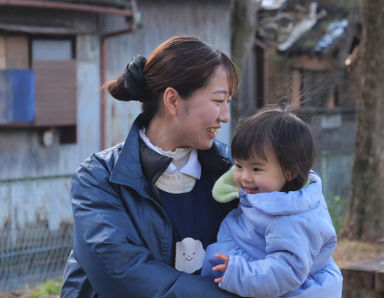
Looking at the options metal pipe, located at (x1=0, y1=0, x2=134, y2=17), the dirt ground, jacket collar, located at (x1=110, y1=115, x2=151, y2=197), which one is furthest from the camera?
metal pipe, located at (x1=0, y1=0, x2=134, y2=17)

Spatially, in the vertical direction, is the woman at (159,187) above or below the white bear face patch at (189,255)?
above

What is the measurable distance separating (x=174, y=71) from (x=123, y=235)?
2.16 feet

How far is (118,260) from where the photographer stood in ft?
7.32

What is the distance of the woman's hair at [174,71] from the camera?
8.23ft

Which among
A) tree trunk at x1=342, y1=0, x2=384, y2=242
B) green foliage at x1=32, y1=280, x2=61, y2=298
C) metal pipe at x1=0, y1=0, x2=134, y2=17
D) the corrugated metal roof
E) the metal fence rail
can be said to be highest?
the corrugated metal roof

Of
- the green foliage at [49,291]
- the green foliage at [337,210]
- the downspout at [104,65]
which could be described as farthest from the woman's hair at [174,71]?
the downspout at [104,65]

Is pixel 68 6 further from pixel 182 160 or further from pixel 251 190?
pixel 251 190

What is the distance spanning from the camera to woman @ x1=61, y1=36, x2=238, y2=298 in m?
2.25

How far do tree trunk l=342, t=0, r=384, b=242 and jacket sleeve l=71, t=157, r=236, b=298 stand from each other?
18.7 ft

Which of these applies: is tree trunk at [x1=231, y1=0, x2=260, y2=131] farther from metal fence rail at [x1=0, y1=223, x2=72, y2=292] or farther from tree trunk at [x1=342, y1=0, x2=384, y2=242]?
metal fence rail at [x1=0, y1=223, x2=72, y2=292]

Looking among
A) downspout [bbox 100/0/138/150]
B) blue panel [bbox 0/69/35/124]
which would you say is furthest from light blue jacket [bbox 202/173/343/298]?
downspout [bbox 100/0/138/150]

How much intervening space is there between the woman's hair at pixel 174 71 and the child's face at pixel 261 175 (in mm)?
341

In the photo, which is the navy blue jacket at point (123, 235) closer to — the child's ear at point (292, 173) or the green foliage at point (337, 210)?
the child's ear at point (292, 173)

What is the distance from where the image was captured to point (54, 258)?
738cm
